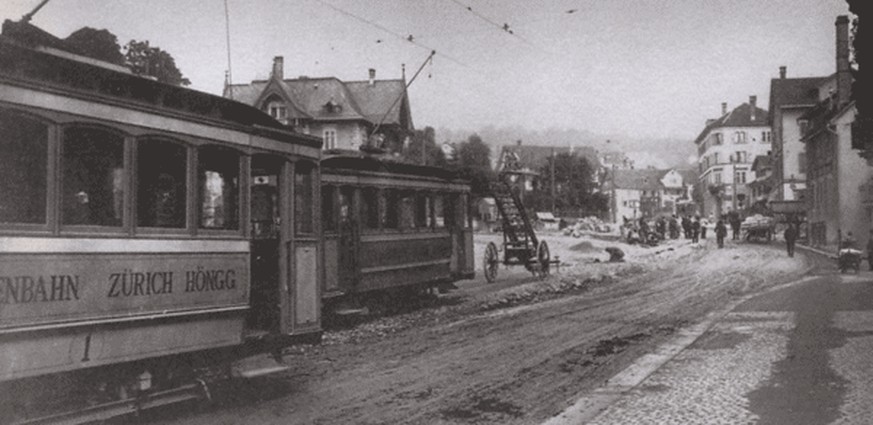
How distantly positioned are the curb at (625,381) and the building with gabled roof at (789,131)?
4983 cm

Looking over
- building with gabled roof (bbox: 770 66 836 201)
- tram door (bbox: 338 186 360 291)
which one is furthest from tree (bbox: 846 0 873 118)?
building with gabled roof (bbox: 770 66 836 201)

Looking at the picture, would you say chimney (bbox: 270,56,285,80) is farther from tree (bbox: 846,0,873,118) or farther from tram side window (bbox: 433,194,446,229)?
tree (bbox: 846,0,873,118)

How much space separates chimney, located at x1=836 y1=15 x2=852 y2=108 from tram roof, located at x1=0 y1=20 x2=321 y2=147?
125 feet

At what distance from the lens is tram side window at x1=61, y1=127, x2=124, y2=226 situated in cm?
→ 592

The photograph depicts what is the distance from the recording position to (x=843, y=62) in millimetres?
40656

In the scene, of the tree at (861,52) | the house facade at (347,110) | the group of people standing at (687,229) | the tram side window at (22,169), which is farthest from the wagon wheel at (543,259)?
the house facade at (347,110)

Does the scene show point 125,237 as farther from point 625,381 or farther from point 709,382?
point 709,382

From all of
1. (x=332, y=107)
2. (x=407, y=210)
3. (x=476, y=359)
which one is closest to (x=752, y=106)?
(x=332, y=107)

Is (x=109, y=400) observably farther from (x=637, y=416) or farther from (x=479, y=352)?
(x=479, y=352)

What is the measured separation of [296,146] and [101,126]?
103 inches

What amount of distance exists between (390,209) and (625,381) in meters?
8.00

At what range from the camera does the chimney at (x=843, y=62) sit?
128ft

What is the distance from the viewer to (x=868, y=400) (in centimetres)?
701

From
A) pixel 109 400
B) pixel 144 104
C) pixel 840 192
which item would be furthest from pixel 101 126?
pixel 840 192
